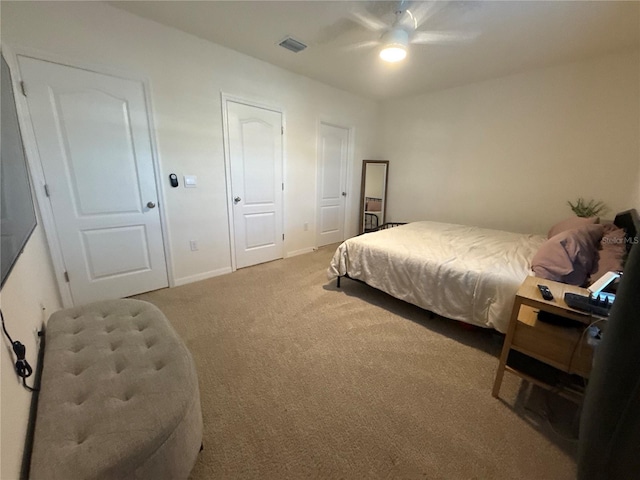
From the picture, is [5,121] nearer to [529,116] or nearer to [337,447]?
[337,447]

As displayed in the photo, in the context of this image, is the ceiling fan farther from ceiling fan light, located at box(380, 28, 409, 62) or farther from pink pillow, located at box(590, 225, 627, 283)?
pink pillow, located at box(590, 225, 627, 283)

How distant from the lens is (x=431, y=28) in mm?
2271

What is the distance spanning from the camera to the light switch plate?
276 cm

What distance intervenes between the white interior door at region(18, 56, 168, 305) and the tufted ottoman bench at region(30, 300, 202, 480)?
1.28 meters

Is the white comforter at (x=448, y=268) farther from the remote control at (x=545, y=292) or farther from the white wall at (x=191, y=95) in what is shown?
the white wall at (x=191, y=95)

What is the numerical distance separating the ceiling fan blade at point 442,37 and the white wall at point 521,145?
1319 mm

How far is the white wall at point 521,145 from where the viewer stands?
273 centimetres

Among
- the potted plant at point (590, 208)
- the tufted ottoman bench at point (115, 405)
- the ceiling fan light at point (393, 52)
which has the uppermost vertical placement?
the ceiling fan light at point (393, 52)

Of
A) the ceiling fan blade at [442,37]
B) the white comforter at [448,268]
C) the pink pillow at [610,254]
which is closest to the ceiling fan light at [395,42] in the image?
the ceiling fan blade at [442,37]

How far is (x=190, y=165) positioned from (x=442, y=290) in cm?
270

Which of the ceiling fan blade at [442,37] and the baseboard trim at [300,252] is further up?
the ceiling fan blade at [442,37]

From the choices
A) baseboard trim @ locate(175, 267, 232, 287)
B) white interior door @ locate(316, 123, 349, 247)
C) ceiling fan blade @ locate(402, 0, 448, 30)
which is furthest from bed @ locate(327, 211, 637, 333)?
ceiling fan blade @ locate(402, 0, 448, 30)

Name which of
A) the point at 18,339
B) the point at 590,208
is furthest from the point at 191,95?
the point at 590,208

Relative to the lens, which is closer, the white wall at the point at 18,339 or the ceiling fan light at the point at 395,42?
the white wall at the point at 18,339
